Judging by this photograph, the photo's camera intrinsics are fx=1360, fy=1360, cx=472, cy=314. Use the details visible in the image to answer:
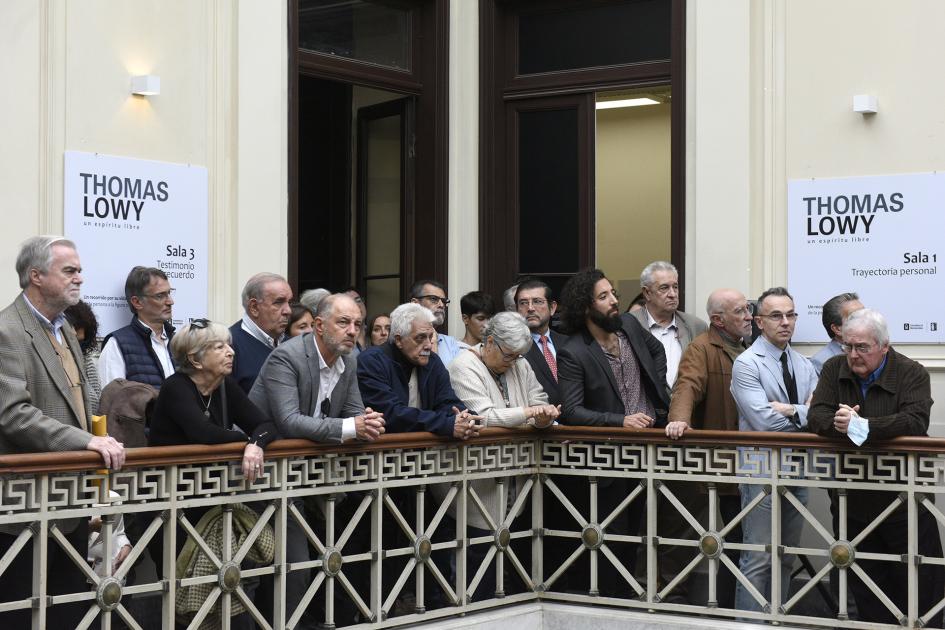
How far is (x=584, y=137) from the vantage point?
412 inches

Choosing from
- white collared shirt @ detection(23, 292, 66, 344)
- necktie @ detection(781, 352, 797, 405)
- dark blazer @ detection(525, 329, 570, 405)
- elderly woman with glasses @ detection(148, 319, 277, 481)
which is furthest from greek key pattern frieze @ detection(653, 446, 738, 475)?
white collared shirt @ detection(23, 292, 66, 344)

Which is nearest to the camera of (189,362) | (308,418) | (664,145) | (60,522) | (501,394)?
(60,522)

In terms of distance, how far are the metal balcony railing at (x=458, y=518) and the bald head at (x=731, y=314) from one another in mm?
811

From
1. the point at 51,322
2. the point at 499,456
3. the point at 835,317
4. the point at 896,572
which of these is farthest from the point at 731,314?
the point at 51,322

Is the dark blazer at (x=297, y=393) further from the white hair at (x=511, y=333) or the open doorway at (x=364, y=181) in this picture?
the open doorway at (x=364, y=181)

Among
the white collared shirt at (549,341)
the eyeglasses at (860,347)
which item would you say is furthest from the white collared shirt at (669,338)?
the eyeglasses at (860,347)

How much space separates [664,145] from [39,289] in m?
9.63

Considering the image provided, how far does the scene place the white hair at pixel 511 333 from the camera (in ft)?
23.9

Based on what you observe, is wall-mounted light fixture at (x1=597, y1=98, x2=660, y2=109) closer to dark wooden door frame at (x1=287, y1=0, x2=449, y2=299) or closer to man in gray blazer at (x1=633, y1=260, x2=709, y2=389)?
dark wooden door frame at (x1=287, y1=0, x2=449, y2=299)

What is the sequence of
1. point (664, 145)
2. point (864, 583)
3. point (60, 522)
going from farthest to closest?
point (664, 145)
point (864, 583)
point (60, 522)

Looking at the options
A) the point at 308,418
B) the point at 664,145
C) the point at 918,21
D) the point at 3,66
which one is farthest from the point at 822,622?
the point at 664,145

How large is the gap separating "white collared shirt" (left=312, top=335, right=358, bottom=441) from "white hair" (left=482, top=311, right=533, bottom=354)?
0.97 m

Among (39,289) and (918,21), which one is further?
(918,21)

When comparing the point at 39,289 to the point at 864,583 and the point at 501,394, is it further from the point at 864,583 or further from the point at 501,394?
the point at 864,583
